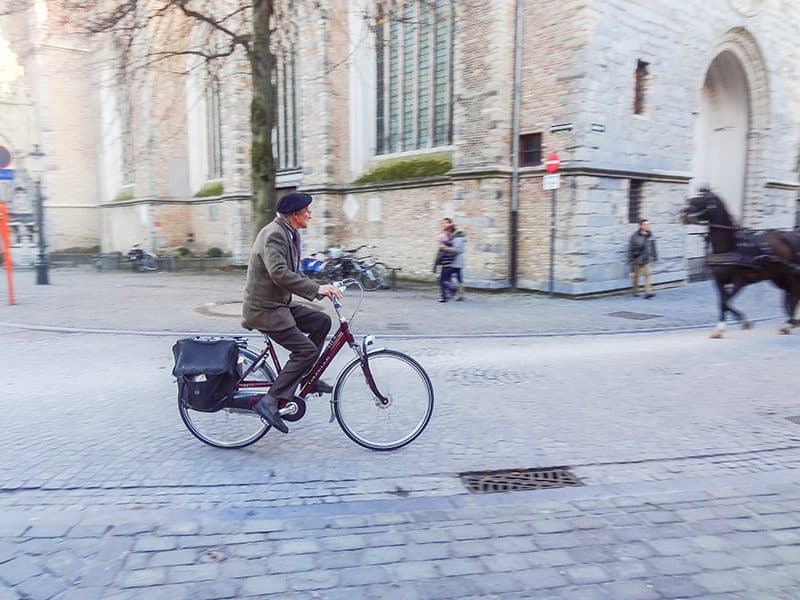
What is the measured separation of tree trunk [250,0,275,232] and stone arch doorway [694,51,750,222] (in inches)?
611

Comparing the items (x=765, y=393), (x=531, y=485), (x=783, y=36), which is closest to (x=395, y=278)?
(x=765, y=393)

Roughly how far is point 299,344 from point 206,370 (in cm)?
72

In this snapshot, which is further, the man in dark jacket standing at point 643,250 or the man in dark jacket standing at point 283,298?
the man in dark jacket standing at point 643,250

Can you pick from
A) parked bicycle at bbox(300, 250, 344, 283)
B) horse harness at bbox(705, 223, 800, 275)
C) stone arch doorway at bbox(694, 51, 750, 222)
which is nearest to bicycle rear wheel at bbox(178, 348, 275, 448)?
horse harness at bbox(705, 223, 800, 275)

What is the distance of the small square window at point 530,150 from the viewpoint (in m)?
14.5

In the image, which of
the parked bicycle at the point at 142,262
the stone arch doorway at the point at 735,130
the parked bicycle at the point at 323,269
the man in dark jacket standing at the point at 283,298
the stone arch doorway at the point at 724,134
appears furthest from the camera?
the parked bicycle at the point at 142,262

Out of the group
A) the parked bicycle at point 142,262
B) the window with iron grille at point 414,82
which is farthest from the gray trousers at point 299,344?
the parked bicycle at point 142,262

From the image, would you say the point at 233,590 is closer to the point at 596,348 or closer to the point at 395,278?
the point at 596,348

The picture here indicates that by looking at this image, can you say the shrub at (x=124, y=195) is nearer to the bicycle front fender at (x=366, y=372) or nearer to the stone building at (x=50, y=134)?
the stone building at (x=50, y=134)

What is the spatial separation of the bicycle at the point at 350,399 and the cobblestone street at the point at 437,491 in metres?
0.16

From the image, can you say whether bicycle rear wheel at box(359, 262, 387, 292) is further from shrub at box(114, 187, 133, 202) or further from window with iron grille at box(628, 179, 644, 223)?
shrub at box(114, 187, 133, 202)

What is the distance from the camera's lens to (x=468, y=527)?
3.51 metres

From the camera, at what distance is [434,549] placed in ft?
10.7

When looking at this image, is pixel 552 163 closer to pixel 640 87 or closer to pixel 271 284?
pixel 640 87
